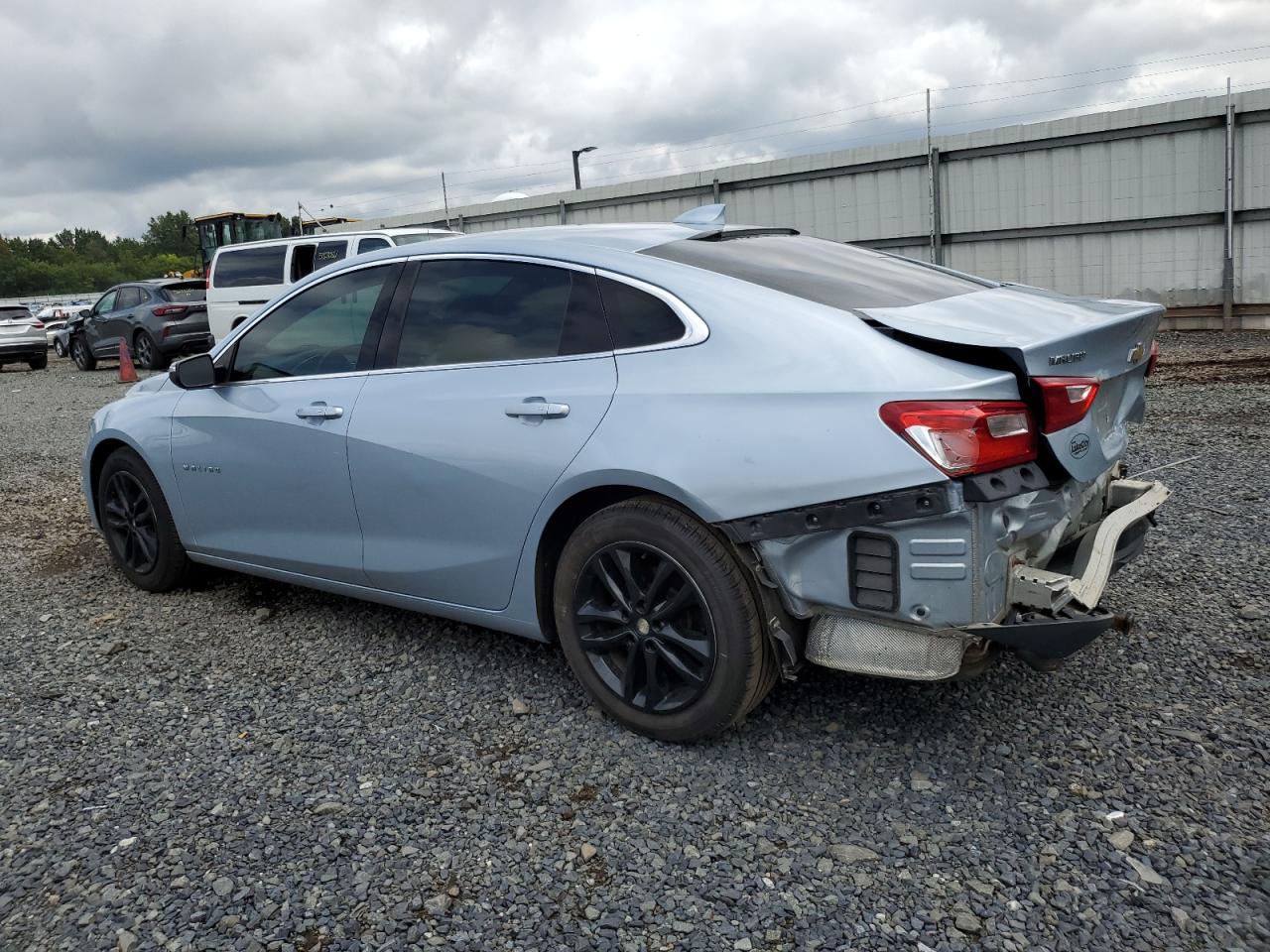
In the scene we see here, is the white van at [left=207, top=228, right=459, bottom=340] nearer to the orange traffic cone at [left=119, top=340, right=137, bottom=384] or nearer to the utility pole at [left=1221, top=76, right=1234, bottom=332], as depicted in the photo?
the orange traffic cone at [left=119, top=340, right=137, bottom=384]

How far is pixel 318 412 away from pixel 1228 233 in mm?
14123

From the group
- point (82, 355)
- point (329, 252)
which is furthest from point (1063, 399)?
point (82, 355)

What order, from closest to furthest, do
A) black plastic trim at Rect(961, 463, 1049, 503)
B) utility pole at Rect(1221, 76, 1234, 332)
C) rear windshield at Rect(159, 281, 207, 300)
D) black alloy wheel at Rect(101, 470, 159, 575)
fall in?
black plastic trim at Rect(961, 463, 1049, 503)
black alloy wheel at Rect(101, 470, 159, 575)
utility pole at Rect(1221, 76, 1234, 332)
rear windshield at Rect(159, 281, 207, 300)

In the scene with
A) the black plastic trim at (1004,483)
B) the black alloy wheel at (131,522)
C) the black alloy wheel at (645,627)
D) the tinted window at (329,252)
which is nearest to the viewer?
the black plastic trim at (1004,483)

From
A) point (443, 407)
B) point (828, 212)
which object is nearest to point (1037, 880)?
point (443, 407)

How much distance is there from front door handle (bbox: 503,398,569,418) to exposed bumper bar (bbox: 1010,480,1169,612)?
1420 mm

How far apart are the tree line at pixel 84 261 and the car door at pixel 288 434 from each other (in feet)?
253

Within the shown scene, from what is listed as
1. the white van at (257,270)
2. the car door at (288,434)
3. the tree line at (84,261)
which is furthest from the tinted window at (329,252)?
the tree line at (84,261)

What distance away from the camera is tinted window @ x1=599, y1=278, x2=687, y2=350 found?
3.21 metres

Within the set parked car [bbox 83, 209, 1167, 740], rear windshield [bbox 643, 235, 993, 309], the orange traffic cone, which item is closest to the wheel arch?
parked car [bbox 83, 209, 1167, 740]

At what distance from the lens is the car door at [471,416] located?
3.37m

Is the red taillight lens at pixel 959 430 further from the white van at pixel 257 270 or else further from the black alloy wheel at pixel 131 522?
the white van at pixel 257 270

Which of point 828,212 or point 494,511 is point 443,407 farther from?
point 828,212

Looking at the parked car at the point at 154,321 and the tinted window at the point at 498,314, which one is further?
the parked car at the point at 154,321
